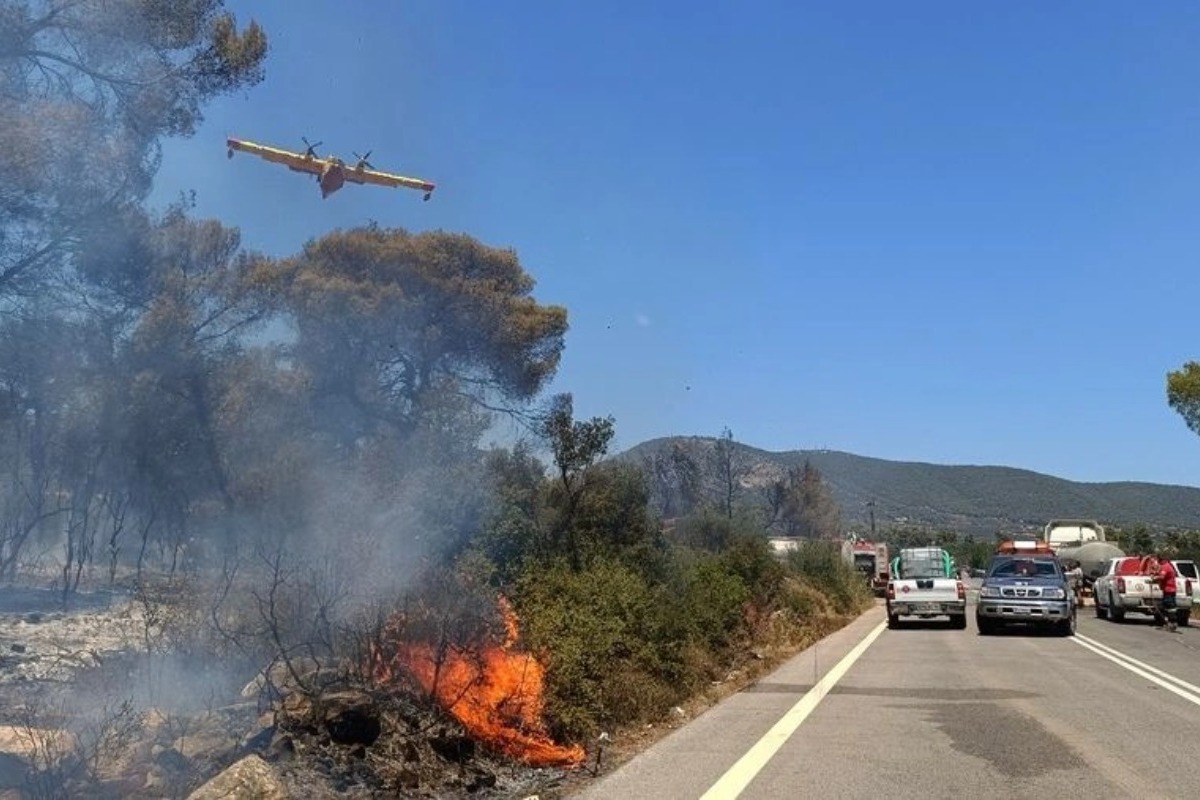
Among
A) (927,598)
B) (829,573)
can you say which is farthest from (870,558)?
(927,598)

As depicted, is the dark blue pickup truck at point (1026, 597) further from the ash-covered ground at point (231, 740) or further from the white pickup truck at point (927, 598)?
the ash-covered ground at point (231, 740)

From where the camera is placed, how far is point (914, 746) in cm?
936

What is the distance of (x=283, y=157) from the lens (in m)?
13.3

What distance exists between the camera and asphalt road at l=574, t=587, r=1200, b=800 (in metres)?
7.72

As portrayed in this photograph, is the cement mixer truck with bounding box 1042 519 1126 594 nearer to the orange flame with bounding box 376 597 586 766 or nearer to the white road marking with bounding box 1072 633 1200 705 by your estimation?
the white road marking with bounding box 1072 633 1200 705

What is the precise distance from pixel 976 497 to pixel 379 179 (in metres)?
95.7

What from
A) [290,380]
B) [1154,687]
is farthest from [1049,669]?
[290,380]

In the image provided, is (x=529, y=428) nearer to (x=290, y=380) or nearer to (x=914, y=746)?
(x=290, y=380)

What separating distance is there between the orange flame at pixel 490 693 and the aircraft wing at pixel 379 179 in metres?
6.44

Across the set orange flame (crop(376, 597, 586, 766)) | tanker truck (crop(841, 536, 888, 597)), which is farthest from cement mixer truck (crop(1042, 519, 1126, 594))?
orange flame (crop(376, 597, 586, 766))

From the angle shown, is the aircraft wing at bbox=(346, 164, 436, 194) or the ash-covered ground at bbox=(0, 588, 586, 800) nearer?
the ash-covered ground at bbox=(0, 588, 586, 800)

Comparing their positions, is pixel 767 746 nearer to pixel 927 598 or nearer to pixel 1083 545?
pixel 927 598

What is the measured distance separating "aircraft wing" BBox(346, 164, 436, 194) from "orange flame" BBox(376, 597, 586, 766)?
6437 millimetres

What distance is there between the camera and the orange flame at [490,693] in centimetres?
963
